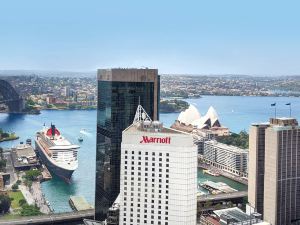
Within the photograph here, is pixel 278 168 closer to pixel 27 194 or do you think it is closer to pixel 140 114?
pixel 140 114

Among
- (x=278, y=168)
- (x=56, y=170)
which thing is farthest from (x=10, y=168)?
(x=278, y=168)

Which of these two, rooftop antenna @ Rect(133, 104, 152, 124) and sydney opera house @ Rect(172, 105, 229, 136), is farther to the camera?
sydney opera house @ Rect(172, 105, 229, 136)

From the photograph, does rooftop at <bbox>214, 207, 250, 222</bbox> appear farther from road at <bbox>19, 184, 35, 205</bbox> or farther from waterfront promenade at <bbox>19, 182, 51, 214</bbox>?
road at <bbox>19, 184, 35, 205</bbox>

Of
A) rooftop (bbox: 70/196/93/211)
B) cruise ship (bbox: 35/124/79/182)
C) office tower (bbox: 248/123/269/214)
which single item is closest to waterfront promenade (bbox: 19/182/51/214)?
rooftop (bbox: 70/196/93/211)

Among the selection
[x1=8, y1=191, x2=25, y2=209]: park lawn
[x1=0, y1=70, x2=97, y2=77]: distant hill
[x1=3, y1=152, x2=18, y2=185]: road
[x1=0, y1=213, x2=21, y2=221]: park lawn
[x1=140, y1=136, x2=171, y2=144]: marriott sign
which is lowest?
[x1=0, y1=213, x2=21, y2=221]: park lawn

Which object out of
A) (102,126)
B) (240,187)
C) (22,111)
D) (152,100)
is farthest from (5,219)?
(22,111)

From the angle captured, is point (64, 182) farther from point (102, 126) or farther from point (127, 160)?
point (127, 160)

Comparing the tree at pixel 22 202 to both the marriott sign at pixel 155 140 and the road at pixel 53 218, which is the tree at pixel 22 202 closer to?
the road at pixel 53 218

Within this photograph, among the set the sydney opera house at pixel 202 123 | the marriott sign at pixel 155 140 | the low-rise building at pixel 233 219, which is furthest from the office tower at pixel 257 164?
the sydney opera house at pixel 202 123
